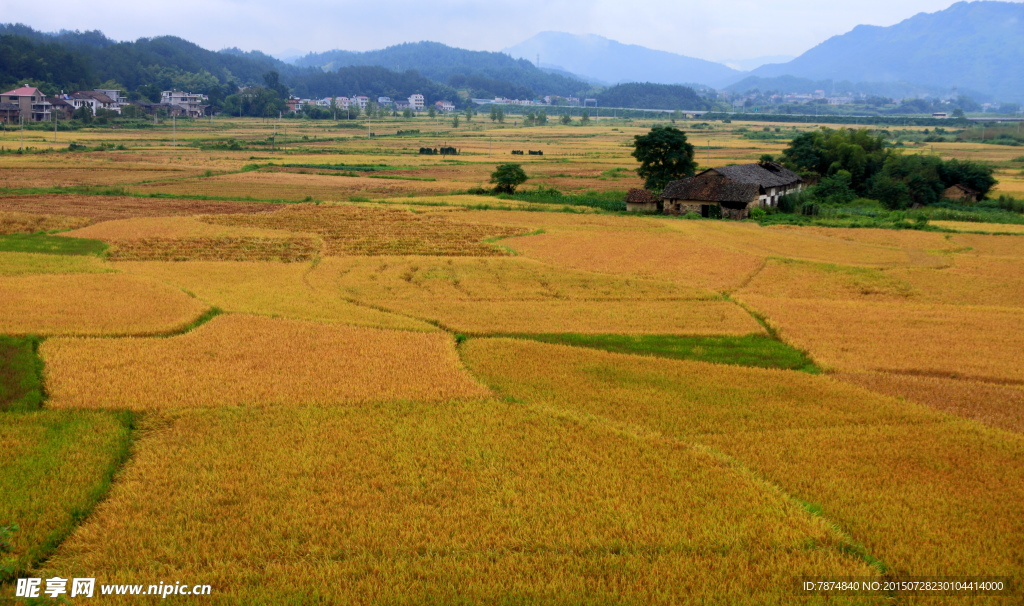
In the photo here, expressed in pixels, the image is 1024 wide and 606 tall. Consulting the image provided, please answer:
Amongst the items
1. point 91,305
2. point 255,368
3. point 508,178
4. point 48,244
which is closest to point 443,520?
point 255,368

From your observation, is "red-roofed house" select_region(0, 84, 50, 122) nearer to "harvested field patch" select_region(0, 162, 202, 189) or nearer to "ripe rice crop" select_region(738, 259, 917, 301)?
"harvested field patch" select_region(0, 162, 202, 189)

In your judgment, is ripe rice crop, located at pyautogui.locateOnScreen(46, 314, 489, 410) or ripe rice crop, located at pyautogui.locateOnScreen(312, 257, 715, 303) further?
ripe rice crop, located at pyautogui.locateOnScreen(312, 257, 715, 303)

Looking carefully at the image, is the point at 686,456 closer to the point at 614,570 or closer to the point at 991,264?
the point at 614,570

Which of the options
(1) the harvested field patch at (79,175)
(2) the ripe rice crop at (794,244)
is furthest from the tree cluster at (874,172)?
(1) the harvested field patch at (79,175)

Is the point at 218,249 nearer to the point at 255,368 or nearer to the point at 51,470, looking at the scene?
the point at 255,368

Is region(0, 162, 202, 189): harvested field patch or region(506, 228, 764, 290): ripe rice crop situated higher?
region(0, 162, 202, 189): harvested field patch

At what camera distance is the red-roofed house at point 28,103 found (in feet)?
309

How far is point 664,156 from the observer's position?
45.2 meters

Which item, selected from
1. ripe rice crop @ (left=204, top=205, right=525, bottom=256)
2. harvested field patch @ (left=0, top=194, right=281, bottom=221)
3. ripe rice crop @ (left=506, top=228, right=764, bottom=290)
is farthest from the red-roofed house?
ripe rice crop @ (left=506, top=228, right=764, bottom=290)

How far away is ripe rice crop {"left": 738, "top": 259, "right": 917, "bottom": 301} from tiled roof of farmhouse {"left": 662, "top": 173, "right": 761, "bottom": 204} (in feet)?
43.8

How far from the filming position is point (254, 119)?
414 feet

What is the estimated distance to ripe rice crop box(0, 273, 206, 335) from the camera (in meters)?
16.7

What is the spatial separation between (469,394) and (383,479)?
3622 mm

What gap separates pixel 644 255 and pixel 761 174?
18425 mm
